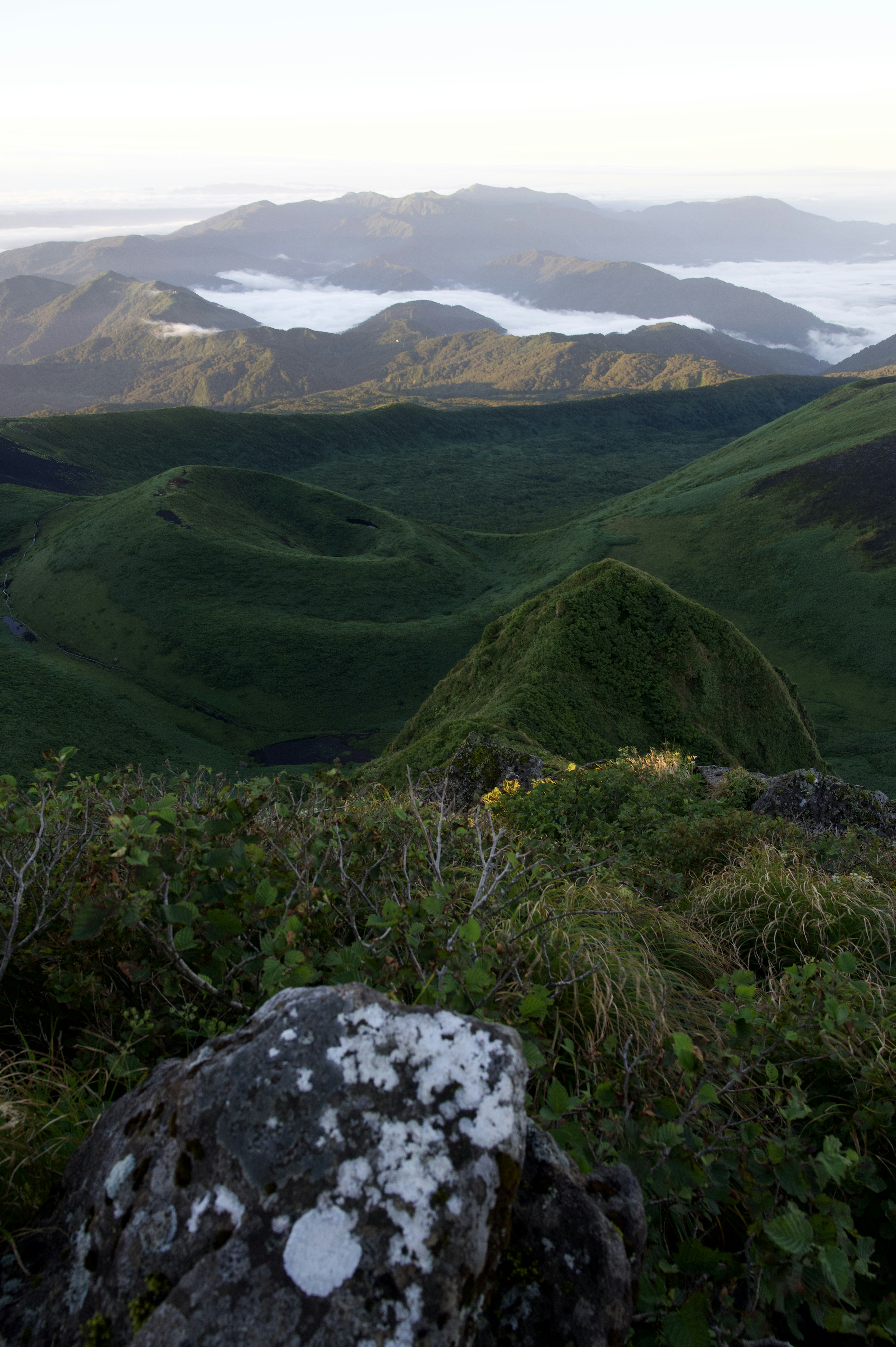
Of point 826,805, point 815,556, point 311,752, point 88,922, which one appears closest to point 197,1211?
point 88,922

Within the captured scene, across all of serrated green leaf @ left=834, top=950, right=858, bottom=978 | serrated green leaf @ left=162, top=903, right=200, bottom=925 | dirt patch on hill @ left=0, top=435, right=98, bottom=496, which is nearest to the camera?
serrated green leaf @ left=162, top=903, right=200, bottom=925

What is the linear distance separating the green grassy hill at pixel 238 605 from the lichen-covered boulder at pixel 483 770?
146ft

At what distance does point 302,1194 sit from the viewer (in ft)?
6.46

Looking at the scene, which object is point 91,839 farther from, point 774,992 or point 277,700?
point 277,700

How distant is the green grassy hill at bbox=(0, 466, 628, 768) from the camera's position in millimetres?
64938

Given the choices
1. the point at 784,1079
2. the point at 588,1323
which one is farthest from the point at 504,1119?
the point at 784,1079

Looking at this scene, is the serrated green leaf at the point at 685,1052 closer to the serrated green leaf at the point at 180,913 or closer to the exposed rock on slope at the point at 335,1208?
the exposed rock on slope at the point at 335,1208

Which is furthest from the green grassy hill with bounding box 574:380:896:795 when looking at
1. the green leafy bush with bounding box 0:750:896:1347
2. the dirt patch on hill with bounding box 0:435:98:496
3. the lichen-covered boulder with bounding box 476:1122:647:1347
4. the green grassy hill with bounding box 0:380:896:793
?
the dirt patch on hill with bounding box 0:435:98:496

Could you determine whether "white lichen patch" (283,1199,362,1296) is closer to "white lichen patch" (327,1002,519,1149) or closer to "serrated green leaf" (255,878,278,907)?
"white lichen patch" (327,1002,519,1149)

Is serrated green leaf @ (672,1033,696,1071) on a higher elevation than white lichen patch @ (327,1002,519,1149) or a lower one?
lower

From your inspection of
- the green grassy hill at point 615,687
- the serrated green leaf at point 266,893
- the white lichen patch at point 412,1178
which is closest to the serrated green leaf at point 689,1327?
the white lichen patch at point 412,1178

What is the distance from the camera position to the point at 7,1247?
2379 millimetres

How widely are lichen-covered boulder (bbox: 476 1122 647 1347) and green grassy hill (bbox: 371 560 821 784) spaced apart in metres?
16.5

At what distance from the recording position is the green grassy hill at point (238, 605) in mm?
64938
